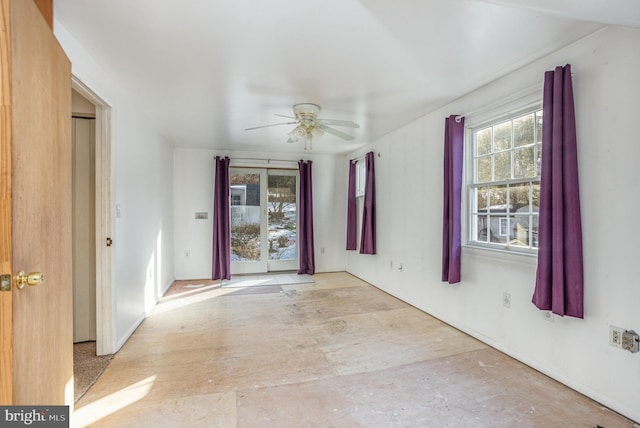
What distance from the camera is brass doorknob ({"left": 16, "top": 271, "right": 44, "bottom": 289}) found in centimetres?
112

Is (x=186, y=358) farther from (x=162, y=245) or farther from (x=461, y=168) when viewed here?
(x=461, y=168)

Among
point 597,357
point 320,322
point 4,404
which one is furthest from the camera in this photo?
point 320,322

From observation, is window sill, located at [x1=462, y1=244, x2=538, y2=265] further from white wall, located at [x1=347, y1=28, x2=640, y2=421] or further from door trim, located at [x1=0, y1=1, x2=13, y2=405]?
door trim, located at [x1=0, y1=1, x2=13, y2=405]

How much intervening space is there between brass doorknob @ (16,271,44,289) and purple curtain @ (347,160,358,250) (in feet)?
15.7

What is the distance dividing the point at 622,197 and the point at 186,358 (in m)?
3.29

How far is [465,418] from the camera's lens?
5.86ft

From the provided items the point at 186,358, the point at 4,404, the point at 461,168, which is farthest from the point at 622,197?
the point at 186,358

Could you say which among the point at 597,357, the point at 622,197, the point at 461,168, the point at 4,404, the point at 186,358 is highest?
the point at 461,168

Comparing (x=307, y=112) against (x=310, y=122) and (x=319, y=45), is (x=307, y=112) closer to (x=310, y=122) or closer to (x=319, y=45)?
(x=310, y=122)

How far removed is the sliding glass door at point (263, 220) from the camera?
5727mm

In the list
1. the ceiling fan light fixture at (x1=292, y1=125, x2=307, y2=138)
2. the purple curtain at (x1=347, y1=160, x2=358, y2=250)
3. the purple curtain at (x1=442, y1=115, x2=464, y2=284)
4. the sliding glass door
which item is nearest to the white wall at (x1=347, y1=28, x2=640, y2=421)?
the purple curtain at (x1=442, y1=115, x2=464, y2=284)

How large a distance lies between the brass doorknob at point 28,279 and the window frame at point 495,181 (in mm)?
3028

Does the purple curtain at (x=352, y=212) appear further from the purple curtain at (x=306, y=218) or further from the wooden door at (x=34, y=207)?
the wooden door at (x=34, y=207)

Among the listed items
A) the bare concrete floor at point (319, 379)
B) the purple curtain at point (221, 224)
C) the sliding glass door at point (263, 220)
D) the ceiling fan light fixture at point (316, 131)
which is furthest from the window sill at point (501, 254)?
the purple curtain at point (221, 224)
